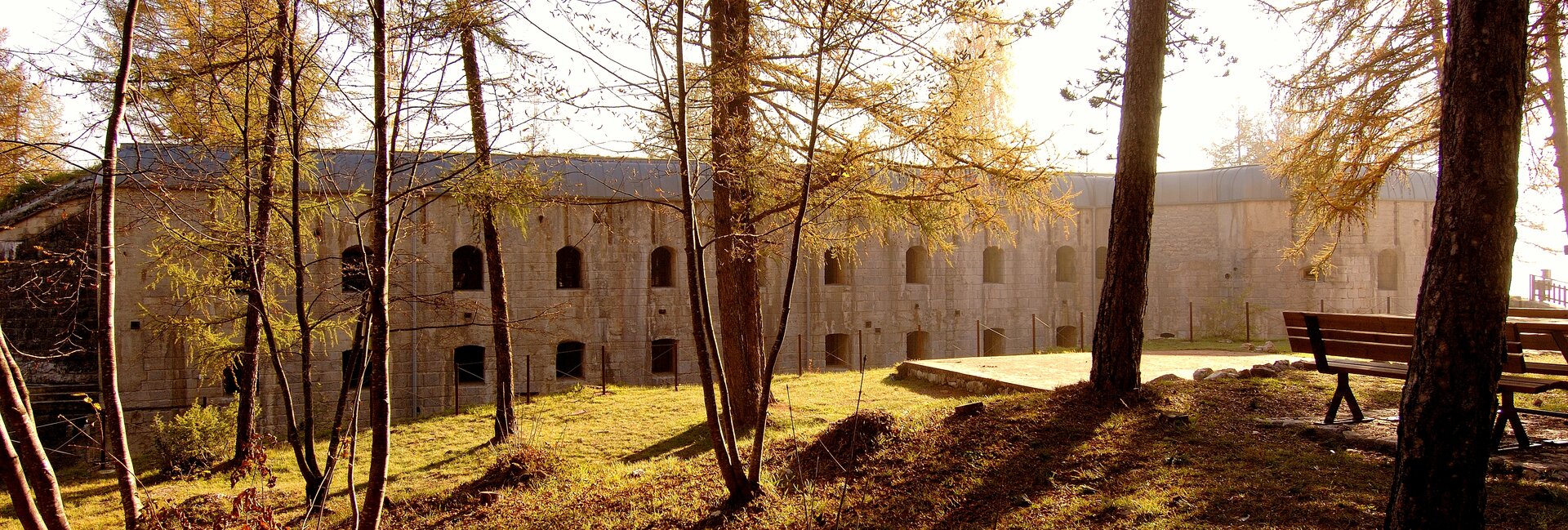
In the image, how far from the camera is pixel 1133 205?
5988 mm

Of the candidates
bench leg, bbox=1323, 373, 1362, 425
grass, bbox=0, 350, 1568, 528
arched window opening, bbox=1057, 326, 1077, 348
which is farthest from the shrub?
arched window opening, bbox=1057, 326, 1077, 348

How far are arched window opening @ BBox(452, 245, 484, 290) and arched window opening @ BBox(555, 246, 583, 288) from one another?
1588 mm

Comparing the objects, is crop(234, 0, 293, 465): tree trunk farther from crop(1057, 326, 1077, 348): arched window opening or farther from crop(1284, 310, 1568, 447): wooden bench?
crop(1057, 326, 1077, 348): arched window opening

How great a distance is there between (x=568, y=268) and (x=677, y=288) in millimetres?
2394

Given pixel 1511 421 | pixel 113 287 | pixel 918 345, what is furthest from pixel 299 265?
pixel 918 345

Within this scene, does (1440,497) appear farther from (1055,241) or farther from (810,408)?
(1055,241)

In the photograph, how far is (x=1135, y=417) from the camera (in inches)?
224

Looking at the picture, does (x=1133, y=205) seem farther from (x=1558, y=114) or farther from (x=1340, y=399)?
(x=1558, y=114)

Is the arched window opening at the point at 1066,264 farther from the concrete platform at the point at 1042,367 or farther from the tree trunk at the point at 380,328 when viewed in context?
the tree trunk at the point at 380,328

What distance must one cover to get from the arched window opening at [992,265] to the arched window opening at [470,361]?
12.5 m

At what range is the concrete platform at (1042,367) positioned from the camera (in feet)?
30.3

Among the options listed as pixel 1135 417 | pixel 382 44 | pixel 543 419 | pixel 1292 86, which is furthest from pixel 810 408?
pixel 1292 86

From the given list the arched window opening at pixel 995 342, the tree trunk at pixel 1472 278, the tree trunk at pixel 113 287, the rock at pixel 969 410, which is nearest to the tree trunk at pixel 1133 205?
the rock at pixel 969 410

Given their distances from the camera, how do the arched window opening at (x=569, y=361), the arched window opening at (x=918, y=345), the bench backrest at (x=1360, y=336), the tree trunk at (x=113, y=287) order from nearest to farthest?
1. the tree trunk at (x=113, y=287)
2. the bench backrest at (x=1360, y=336)
3. the arched window opening at (x=569, y=361)
4. the arched window opening at (x=918, y=345)
